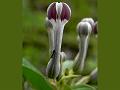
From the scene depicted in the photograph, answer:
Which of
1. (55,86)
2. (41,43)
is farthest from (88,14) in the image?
(55,86)

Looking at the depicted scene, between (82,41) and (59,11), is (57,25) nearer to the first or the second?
(59,11)

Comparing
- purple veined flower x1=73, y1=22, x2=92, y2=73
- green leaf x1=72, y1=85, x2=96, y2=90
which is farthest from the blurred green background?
green leaf x1=72, y1=85, x2=96, y2=90

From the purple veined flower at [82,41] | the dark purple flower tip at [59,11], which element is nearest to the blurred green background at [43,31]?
the purple veined flower at [82,41]

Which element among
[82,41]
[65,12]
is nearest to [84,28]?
[82,41]

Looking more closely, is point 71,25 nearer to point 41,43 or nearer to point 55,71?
point 41,43

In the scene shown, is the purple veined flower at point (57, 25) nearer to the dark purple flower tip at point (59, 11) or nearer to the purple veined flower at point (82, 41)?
the dark purple flower tip at point (59, 11)

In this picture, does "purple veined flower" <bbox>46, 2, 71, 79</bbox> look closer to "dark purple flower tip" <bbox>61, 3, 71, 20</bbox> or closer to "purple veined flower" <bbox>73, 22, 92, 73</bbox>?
"dark purple flower tip" <bbox>61, 3, 71, 20</bbox>

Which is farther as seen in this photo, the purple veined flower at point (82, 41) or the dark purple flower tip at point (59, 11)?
the purple veined flower at point (82, 41)
